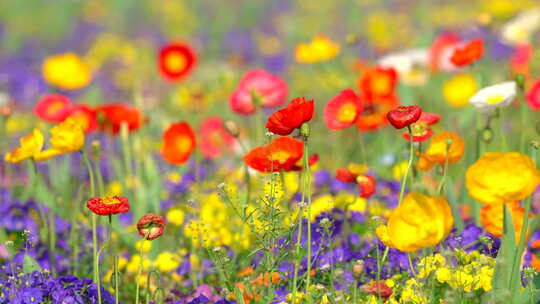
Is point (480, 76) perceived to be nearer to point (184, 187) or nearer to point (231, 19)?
point (184, 187)

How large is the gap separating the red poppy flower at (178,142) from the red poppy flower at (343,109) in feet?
1.89

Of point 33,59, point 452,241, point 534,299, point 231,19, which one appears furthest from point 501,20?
point 231,19

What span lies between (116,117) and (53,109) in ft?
1.06

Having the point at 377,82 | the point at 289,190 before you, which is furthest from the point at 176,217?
the point at 377,82

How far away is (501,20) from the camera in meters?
4.66

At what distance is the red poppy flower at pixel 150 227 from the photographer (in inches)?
67.6

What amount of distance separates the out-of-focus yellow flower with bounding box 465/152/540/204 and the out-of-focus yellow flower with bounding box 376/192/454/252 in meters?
0.08

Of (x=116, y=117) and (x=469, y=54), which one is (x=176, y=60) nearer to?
(x=116, y=117)

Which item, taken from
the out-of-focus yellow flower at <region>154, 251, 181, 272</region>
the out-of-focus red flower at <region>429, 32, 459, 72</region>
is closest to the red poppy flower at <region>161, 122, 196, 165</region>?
the out-of-focus yellow flower at <region>154, 251, 181, 272</region>

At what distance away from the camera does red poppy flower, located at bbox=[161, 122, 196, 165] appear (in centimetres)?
258

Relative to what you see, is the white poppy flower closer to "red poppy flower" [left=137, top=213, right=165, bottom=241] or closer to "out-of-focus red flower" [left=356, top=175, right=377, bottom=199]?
"out-of-focus red flower" [left=356, top=175, right=377, bottom=199]

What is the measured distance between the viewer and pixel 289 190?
2.84 meters

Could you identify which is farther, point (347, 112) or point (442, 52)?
point (442, 52)

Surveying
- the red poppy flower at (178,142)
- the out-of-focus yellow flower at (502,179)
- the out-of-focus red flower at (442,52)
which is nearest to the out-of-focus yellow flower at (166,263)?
the red poppy flower at (178,142)
